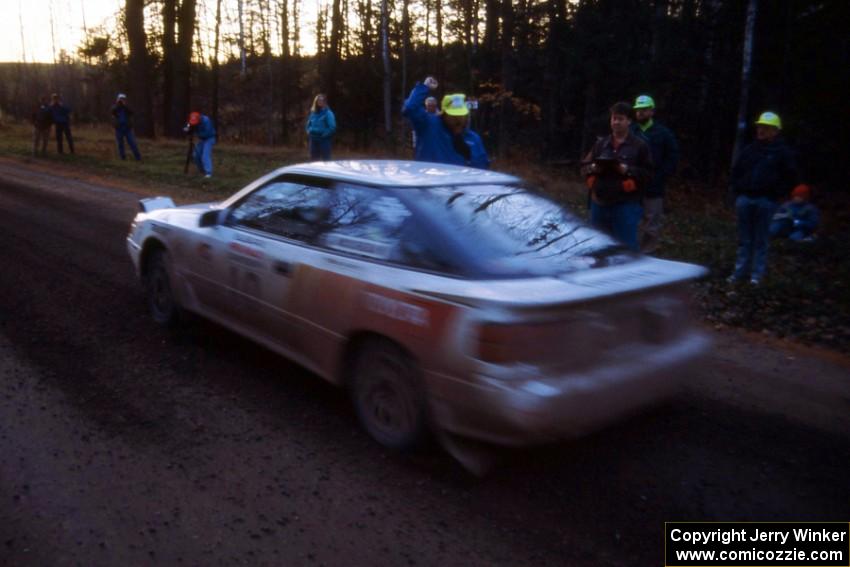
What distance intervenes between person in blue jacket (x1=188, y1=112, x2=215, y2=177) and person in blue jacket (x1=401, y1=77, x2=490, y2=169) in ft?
35.0

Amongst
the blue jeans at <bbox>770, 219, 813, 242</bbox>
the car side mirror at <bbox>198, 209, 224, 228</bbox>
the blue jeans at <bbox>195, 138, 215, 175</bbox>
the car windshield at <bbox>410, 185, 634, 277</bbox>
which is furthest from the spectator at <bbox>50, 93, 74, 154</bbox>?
the car windshield at <bbox>410, 185, 634, 277</bbox>

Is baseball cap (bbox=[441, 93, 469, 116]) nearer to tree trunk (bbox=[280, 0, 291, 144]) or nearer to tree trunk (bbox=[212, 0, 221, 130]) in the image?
tree trunk (bbox=[212, 0, 221, 130])

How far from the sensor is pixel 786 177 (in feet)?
25.2

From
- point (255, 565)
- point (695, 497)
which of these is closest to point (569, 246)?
point (695, 497)

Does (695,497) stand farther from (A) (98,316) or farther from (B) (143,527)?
(A) (98,316)

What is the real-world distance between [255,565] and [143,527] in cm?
63

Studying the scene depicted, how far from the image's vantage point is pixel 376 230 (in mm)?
4504

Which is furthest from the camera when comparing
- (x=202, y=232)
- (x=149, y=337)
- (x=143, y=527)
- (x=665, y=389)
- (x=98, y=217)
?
(x=98, y=217)

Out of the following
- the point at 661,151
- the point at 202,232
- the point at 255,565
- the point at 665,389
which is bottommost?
the point at 255,565

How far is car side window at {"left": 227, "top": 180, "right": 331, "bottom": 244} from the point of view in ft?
16.2

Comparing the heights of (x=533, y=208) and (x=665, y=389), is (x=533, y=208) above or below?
above

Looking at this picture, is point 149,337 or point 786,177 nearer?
point 149,337

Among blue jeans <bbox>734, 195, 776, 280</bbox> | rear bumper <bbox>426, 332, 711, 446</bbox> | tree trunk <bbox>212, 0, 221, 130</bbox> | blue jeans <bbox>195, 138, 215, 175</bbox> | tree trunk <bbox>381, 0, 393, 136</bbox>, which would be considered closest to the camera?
rear bumper <bbox>426, 332, 711, 446</bbox>

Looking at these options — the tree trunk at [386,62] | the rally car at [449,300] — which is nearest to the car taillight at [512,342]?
the rally car at [449,300]
